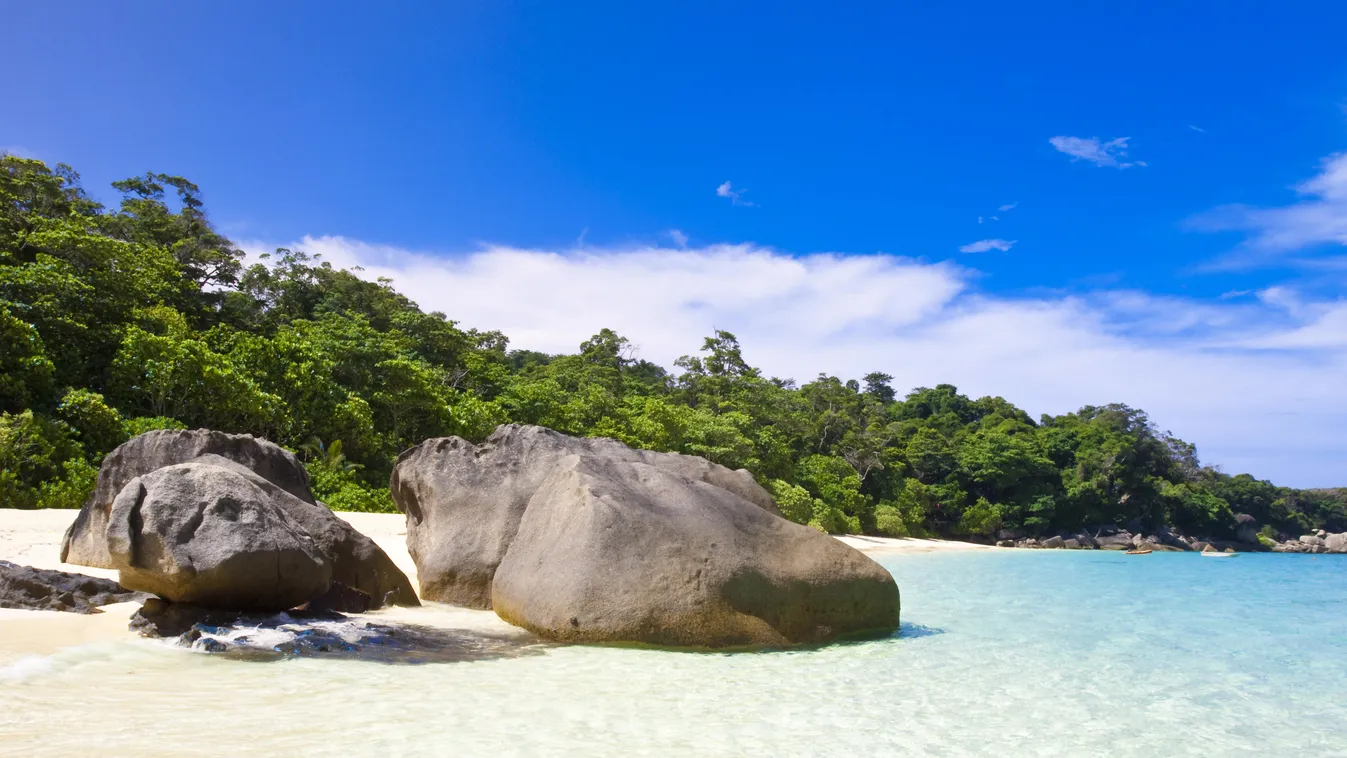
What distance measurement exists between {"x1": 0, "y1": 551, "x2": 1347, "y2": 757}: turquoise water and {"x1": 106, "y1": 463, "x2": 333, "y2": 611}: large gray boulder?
2.09 ft

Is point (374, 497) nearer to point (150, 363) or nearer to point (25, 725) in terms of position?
point (150, 363)

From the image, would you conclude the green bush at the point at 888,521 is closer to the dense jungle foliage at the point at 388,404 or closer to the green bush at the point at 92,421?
the dense jungle foliage at the point at 388,404

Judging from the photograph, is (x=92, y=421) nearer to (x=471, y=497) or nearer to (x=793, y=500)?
(x=471, y=497)

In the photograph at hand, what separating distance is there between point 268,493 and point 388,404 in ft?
63.7

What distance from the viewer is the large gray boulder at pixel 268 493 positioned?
330 inches

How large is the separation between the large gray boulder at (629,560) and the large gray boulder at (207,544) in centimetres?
218

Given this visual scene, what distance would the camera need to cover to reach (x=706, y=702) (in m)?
5.43

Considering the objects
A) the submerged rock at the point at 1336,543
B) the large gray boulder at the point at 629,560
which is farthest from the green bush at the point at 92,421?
the submerged rock at the point at 1336,543

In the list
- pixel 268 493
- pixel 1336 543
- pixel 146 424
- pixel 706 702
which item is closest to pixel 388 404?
pixel 146 424

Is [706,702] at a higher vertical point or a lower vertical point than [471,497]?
lower

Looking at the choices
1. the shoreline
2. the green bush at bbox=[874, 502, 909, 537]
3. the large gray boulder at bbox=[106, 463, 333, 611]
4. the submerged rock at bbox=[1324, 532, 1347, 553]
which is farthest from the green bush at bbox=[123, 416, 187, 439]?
the submerged rock at bbox=[1324, 532, 1347, 553]

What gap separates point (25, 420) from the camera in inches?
605

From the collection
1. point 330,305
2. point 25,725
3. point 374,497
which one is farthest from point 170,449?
point 330,305

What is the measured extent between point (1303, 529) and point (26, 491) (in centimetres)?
8143
